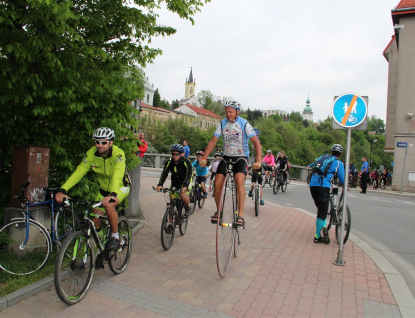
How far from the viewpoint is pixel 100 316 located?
149 inches

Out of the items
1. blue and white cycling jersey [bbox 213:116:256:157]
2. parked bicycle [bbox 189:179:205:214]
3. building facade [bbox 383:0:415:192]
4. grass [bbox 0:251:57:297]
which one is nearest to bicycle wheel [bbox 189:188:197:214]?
parked bicycle [bbox 189:179:205:214]

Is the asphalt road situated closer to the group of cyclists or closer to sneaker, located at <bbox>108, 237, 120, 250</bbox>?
the group of cyclists

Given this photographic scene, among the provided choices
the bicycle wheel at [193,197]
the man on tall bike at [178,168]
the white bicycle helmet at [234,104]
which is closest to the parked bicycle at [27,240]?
the man on tall bike at [178,168]

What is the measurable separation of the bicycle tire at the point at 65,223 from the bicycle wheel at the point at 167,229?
1.48m

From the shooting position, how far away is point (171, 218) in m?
6.44

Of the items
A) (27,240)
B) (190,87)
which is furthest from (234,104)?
(190,87)

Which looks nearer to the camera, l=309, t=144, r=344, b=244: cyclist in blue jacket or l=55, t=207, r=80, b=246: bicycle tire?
l=55, t=207, r=80, b=246: bicycle tire

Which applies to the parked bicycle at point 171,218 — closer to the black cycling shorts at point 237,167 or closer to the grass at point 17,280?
the black cycling shorts at point 237,167

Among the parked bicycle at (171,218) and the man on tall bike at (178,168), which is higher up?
the man on tall bike at (178,168)

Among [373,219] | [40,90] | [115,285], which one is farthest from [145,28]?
[373,219]

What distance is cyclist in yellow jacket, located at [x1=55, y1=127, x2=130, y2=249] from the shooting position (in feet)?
14.5

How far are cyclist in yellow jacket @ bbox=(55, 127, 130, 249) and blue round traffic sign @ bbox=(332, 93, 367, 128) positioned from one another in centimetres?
364

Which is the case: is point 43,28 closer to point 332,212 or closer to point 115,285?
point 115,285

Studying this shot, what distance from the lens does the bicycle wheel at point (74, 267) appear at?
12.5 ft
